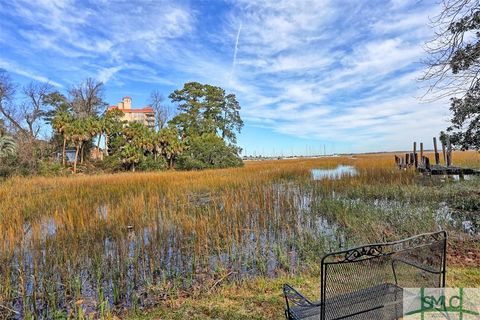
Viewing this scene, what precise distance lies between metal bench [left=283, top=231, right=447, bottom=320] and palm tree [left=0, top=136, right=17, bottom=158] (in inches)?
815

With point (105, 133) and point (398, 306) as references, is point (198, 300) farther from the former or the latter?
point (105, 133)

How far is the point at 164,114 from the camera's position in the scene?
42.0 meters

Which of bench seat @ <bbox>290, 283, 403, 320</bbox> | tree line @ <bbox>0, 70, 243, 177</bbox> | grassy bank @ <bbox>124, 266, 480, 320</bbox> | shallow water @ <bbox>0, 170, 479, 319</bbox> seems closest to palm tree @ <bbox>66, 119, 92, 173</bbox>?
tree line @ <bbox>0, 70, 243, 177</bbox>

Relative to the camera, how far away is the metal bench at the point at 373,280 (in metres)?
1.81

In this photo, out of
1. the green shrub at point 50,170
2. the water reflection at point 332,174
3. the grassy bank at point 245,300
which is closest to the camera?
the grassy bank at point 245,300

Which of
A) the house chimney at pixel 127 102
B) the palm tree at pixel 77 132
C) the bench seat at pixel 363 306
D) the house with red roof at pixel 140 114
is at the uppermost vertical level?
the house chimney at pixel 127 102

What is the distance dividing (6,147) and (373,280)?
845 inches

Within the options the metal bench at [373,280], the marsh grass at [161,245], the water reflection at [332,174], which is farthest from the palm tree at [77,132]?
the metal bench at [373,280]

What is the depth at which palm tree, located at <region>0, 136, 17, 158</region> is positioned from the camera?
17.1m

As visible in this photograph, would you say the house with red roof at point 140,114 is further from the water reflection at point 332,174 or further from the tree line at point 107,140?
the water reflection at point 332,174

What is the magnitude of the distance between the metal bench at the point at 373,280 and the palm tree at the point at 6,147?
67.9ft

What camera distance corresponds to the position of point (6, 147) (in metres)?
17.4

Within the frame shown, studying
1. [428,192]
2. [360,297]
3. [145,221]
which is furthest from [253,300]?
[428,192]

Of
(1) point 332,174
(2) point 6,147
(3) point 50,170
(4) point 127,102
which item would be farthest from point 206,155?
(4) point 127,102
